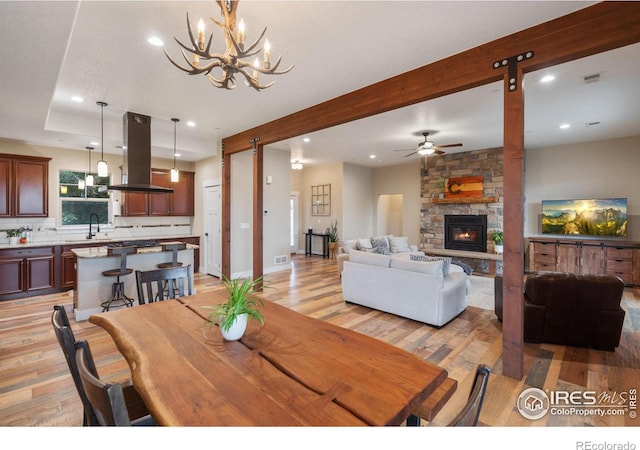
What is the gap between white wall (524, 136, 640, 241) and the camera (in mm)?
5797

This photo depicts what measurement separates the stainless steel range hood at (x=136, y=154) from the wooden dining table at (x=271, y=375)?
3.29m

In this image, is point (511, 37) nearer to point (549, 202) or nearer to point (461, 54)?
point (461, 54)

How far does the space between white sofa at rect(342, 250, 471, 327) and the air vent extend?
2.68 meters

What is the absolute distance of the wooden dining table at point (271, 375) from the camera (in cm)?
98

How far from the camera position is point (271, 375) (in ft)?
4.01

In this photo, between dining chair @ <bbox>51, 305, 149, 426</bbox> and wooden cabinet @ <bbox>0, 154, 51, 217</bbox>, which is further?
wooden cabinet @ <bbox>0, 154, 51, 217</bbox>

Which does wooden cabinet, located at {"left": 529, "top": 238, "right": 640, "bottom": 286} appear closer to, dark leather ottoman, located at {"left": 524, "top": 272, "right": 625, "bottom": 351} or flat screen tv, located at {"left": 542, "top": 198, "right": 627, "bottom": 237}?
flat screen tv, located at {"left": 542, "top": 198, "right": 627, "bottom": 237}

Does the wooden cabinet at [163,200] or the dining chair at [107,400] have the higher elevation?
the wooden cabinet at [163,200]

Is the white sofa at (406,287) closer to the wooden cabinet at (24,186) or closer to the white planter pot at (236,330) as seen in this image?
the white planter pot at (236,330)

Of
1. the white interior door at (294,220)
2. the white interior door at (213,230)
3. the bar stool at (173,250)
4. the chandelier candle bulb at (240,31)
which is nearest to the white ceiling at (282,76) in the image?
the chandelier candle bulb at (240,31)

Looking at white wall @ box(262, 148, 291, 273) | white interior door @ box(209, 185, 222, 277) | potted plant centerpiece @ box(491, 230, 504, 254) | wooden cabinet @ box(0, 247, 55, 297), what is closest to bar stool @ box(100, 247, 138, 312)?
wooden cabinet @ box(0, 247, 55, 297)

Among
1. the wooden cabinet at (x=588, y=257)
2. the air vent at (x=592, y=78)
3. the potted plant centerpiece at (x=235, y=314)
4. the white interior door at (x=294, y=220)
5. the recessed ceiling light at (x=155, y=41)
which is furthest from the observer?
the white interior door at (x=294, y=220)

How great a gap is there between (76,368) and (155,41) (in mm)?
2680

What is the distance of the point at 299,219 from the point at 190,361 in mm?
9209
